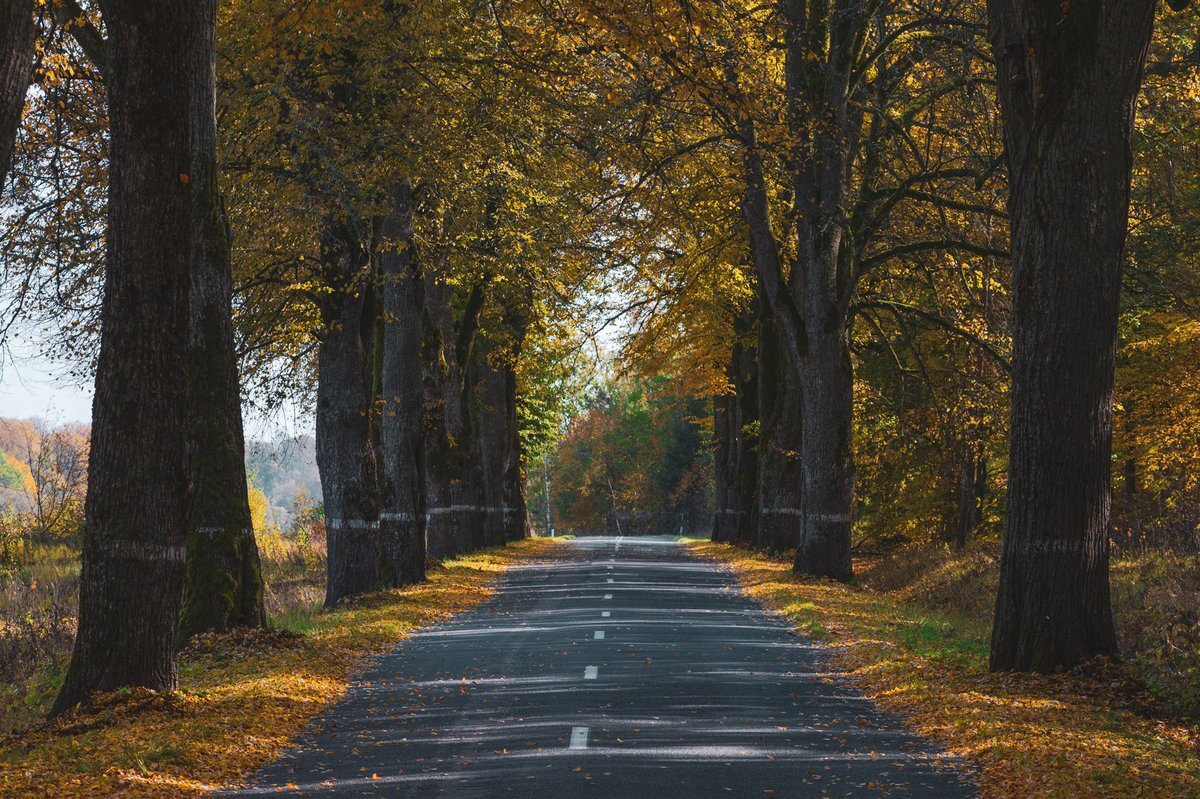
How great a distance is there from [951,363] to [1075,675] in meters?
21.0

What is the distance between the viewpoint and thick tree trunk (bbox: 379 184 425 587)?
2902 cm

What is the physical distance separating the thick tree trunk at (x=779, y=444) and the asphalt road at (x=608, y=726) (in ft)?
61.1

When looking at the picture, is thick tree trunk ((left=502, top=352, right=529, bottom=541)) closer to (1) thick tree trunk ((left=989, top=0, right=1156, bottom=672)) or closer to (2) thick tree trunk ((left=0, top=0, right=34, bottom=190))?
(1) thick tree trunk ((left=989, top=0, right=1156, bottom=672))

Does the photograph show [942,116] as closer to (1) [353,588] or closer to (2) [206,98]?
(1) [353,588]

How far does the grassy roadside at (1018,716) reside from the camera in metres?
9.49

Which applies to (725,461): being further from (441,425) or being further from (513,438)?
(441,425)

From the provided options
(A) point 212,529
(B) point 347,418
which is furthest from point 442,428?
(A) point 212,529

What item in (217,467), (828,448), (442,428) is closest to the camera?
(217,467)

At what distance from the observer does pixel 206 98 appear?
14.6m

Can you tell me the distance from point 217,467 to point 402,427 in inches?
469

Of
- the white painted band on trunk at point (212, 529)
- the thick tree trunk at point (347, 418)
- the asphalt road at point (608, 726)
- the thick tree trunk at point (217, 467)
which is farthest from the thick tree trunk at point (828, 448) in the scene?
the white painted band on trunk at point (212, 529)

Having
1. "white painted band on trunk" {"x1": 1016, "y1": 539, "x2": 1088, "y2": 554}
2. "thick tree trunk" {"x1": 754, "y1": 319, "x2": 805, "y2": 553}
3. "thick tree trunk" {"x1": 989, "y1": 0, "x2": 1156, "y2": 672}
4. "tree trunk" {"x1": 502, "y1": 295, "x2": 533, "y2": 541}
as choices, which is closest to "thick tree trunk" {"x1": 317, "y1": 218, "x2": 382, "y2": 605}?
"thick tree trunk" {"x1": 989, "y1": 0, "x2": 1156, "y2": 672}

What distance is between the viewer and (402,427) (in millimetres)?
29625

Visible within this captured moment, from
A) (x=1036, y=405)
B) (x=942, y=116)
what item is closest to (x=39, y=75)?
(x=1036, y=405)
